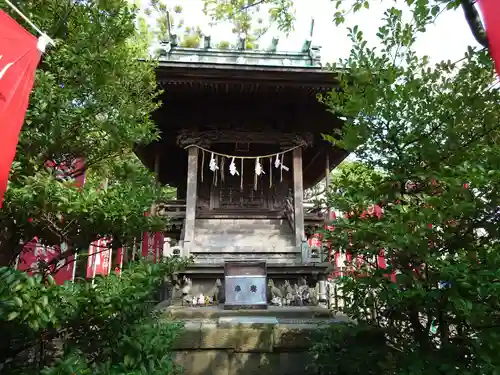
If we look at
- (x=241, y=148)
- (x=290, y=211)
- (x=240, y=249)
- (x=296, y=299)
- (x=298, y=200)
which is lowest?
(x=296, y=299)

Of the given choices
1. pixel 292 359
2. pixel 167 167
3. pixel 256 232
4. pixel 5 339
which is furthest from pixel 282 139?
pixel 5 339

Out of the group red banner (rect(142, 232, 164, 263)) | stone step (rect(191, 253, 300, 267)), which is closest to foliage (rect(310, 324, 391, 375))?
red banner (rect(142, 232, 164, 263))

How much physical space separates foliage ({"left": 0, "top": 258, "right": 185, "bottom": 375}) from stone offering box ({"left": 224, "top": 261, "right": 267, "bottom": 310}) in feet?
11.2

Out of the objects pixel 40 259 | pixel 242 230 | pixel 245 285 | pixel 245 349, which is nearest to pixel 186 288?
pixel 245 285

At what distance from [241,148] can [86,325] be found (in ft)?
26.1

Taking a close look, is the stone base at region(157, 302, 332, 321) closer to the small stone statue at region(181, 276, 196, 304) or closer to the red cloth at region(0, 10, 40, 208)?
the small stone statue at region(181, 276, 196, 304)

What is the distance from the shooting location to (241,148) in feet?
33.5

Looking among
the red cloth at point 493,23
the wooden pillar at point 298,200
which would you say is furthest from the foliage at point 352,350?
the wooden pillar at point 298,200

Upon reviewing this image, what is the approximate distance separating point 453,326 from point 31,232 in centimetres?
362

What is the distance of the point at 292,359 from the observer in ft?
13.4

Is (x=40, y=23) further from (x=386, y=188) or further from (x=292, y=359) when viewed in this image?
(x=292, y=359)

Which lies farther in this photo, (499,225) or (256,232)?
(256,232)

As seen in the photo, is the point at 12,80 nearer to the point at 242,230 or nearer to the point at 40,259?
the point at 40,259

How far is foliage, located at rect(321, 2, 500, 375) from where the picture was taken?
2.50 m
